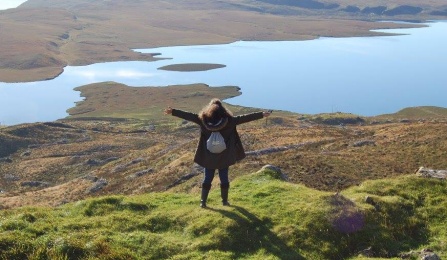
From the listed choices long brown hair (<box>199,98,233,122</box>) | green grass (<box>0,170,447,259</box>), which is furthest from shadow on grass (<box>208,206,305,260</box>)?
long brown hair (<box>199,98,233,122</box>)

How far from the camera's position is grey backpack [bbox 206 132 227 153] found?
1448 centimetres

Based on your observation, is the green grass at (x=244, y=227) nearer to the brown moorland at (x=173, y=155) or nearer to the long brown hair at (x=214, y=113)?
the long brown hair at (x=214, y=113)

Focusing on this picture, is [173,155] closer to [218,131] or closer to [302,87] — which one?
[218,131]

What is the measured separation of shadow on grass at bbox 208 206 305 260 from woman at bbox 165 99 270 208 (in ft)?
4.88

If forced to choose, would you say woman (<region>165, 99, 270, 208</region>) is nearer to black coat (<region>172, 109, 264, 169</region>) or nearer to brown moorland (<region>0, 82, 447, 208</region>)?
black coat (<region>172, 109, 264, 169</region>)

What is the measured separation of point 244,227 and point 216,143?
8.73 feet

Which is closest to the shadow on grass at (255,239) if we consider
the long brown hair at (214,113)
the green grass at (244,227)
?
the green grass at (244,227)

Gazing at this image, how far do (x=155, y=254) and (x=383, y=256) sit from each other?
20.3 ft

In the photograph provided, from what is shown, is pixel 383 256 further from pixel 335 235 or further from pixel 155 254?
pixel 155 254

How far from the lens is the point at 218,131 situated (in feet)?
47.7

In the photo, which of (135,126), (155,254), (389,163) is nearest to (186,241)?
(155,254)

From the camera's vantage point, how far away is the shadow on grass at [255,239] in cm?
1277

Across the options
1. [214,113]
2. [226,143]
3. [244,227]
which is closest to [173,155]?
[226,143]

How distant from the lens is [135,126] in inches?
4316
